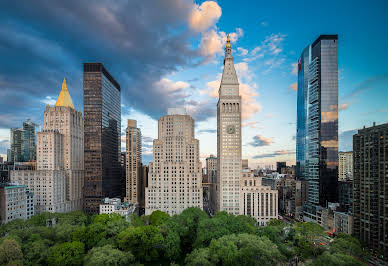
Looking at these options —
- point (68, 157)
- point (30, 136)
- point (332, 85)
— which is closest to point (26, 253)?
point (68, 157)

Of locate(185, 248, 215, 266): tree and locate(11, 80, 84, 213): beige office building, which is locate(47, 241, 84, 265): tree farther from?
locate(11, 80, 84, 213): beige office building

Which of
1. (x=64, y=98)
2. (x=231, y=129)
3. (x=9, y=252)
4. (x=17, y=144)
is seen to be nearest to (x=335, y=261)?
(x=9, y=252)

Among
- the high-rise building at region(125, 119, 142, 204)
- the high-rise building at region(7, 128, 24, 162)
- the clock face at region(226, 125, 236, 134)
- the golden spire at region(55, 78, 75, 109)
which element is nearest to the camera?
the clock face at region(226, 125, 236, 134)

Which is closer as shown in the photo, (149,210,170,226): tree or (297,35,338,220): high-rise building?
(149,210,170,226): tree

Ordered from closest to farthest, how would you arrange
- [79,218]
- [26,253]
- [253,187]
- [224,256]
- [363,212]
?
[224,256] → [26,253] → [363,212] → [79,218] → [253,187]

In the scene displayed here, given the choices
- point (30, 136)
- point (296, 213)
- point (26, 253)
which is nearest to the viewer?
point (26, 253)

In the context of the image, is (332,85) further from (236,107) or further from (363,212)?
(363,212)

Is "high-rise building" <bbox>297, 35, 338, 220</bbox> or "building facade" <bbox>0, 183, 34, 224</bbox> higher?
"high-rise building" <bbox>297, 35, 338, 220</bbox>

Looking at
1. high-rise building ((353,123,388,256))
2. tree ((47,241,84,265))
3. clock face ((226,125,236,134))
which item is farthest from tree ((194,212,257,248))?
clock face ((226,125,236,134))
